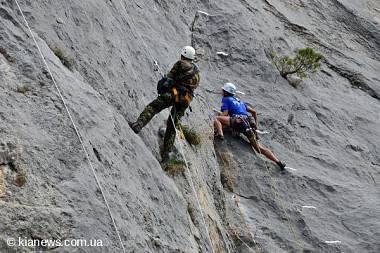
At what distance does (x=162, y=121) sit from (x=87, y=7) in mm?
2413

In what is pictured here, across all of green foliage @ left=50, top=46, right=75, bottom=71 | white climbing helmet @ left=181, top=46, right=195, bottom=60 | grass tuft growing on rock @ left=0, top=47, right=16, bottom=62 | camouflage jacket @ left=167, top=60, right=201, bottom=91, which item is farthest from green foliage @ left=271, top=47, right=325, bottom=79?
grass tuft growing on rock @ left=0, top=47, right=16, bottom=62

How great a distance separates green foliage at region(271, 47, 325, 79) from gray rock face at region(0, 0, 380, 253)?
1.00ft

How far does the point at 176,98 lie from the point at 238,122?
126 inches

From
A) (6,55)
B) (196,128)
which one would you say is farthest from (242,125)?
(6,55)

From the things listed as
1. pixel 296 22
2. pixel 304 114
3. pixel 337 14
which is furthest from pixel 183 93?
pixel 337 14

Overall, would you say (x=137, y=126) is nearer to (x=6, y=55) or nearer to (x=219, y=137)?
(x=6, y=55)

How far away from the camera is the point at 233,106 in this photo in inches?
565

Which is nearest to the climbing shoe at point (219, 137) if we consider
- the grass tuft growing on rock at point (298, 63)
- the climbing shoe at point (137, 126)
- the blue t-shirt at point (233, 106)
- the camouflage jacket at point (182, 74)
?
the blue t-shirt at point (233, 106)

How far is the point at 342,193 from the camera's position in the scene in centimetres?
1443

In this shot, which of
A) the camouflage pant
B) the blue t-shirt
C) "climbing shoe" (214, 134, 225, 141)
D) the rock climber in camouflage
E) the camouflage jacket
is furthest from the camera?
the blue t-shirt

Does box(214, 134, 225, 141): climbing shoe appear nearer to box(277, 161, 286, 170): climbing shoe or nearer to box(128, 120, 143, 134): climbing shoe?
box(277, 161, 286, 170): climbing shoe

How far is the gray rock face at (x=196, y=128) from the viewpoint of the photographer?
761cm

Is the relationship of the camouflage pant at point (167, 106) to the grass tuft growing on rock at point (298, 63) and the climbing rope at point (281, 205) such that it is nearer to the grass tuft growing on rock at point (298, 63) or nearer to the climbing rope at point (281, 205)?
the climbing rope at point (281, 205)

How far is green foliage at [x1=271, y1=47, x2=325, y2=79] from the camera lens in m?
17.1
